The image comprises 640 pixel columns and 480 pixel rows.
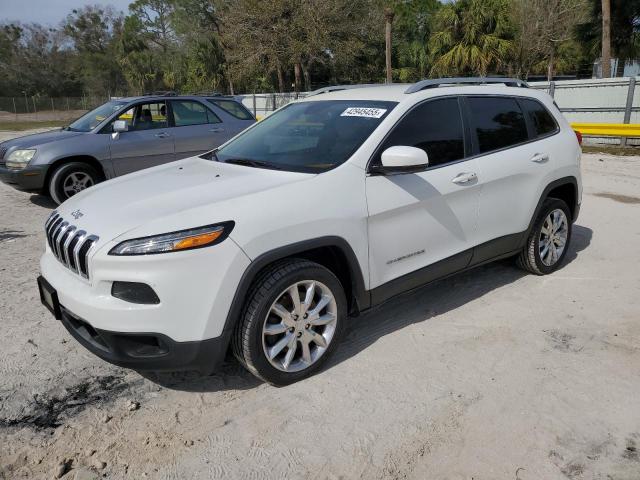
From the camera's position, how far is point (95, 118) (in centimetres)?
816

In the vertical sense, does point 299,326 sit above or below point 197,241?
below

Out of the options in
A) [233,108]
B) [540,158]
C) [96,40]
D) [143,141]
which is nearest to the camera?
[540,158]

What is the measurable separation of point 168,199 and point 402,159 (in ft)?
4.53

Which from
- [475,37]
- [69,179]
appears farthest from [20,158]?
[475,37]

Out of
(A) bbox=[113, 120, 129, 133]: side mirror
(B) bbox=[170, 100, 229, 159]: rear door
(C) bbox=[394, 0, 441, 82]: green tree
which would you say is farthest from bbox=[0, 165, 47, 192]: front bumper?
(C) bbox=[394, 0, 441, 82]: green tree

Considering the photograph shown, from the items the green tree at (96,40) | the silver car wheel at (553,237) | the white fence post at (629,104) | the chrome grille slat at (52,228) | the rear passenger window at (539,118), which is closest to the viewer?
the chrome grille slat at (52,228)

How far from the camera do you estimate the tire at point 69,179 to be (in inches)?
294

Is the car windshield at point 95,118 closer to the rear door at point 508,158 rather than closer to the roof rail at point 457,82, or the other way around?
the roof rail at point 457,82

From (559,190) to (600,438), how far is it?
2.83 m

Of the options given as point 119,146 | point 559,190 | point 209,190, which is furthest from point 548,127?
point 119,146

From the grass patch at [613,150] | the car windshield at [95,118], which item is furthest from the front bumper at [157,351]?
the grass patch at [613,150]

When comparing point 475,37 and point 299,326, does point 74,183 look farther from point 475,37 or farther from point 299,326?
point 475,37

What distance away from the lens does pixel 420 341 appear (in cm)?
368

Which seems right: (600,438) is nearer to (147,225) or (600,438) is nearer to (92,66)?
(147,225)
